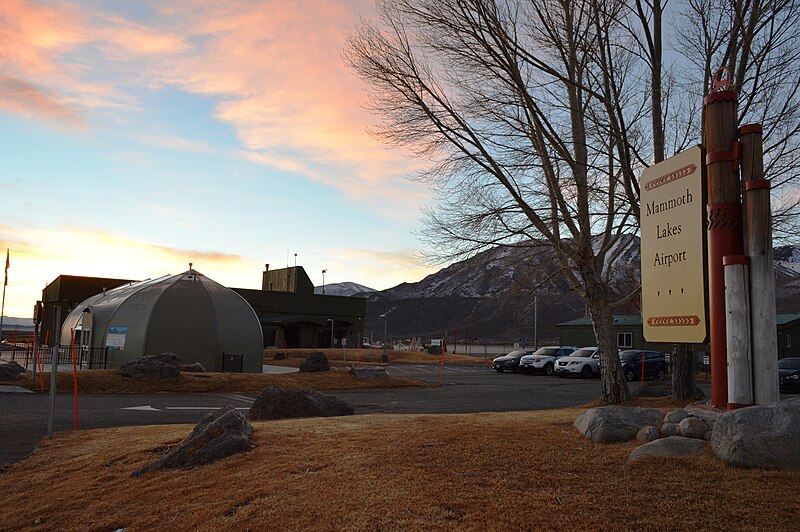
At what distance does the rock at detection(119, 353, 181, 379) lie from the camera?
Result: 867 inches

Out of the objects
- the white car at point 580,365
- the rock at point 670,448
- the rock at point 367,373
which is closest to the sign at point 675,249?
the rock at point 670,448

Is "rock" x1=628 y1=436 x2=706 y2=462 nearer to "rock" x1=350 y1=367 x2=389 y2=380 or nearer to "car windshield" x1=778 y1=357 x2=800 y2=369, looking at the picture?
"rock" x1=350 y1=367 x2=389 y2=380

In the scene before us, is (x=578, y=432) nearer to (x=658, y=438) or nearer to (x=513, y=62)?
(x=658, y=438)

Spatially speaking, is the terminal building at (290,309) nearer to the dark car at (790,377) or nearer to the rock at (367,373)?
the rock at (367,373)

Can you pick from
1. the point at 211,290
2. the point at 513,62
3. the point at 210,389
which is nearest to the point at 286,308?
the point at 211,290

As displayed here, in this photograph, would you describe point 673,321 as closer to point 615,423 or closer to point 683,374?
point 615,423

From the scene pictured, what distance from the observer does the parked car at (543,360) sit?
3675cm

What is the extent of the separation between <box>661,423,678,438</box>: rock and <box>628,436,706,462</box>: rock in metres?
0.41

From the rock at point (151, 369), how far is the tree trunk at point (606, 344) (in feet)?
47.4

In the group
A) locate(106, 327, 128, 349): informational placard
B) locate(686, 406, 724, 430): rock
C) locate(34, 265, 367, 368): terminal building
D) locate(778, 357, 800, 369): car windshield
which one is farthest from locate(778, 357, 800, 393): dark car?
locate(34, 265, 367, 368): terminal building

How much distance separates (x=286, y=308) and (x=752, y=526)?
58.1 m

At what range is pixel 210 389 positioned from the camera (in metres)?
22.2

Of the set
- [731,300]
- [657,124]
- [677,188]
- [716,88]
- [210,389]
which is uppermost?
[657,124]

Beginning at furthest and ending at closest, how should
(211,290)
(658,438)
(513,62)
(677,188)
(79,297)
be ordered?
(79,297) < (211,290) < (513,62) < (677,188) < (658,438)
